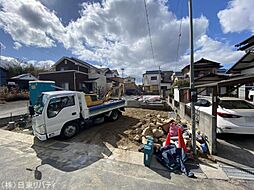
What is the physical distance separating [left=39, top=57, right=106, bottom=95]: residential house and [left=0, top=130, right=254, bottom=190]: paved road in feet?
52.7

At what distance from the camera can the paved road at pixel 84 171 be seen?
3.36 metres

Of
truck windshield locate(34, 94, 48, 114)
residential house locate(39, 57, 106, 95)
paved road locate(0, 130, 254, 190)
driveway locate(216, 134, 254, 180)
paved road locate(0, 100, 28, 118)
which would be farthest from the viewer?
residential house locate(39, 57, 106, 95)

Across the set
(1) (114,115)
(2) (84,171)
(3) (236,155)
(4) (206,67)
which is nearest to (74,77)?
Result: (1) (114,115)

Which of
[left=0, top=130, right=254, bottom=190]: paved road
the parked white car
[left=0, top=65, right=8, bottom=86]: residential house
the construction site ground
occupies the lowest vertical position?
[left=0, top=130, right=254, bottom=190]: paved road

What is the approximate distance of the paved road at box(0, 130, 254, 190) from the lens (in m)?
3.36

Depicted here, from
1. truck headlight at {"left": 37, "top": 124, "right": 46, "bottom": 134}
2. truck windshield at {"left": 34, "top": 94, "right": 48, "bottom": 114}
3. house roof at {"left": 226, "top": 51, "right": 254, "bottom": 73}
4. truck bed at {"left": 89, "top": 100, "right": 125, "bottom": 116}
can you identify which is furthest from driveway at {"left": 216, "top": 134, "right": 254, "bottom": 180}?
house roof at {"left": 226, "top": 51, "right": 254, "bottom": 73}

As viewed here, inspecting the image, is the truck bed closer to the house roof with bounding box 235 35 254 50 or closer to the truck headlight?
the truck headlight

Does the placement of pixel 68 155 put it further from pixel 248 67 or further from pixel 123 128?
pixel 248 67

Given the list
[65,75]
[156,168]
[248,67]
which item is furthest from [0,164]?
[65,75]

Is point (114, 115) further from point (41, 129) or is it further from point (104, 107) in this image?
point (41, 129)

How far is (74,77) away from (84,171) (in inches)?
861

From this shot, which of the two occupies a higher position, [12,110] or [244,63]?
[244,63]

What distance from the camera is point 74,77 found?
2406cm

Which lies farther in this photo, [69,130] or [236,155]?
[69,130]
